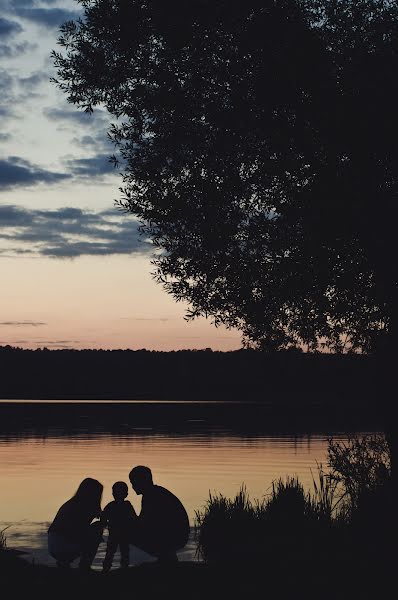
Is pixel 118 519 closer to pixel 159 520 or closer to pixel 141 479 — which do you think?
pixel 159 520

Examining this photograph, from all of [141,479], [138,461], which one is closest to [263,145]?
[141,479]

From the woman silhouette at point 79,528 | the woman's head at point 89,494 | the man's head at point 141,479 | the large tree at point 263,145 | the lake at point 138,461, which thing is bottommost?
the lake at point 138,461

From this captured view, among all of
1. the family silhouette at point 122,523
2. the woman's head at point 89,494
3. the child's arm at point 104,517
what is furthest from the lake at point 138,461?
the woman's head at point 89,494

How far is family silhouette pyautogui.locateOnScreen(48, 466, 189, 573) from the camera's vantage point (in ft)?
48.1

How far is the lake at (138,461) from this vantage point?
32844 millimetres

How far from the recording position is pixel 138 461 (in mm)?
51625

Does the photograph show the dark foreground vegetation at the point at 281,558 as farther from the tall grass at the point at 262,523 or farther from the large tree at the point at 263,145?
the large tree at the point at 263,145

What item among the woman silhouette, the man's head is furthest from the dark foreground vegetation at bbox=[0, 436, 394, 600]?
the man's head

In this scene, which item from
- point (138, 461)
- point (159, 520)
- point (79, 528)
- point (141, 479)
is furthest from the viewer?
point (138, 461)

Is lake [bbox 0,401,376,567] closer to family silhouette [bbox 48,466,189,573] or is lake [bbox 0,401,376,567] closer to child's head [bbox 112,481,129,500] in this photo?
family silhouette [bbox 48,466,189,573]

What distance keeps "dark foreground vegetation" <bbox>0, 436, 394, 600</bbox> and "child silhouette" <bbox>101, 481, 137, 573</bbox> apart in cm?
51

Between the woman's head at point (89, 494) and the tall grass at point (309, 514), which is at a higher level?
the woman's head at point (89, 494)

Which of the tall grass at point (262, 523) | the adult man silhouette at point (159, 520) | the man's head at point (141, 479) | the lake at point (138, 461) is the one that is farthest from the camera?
the lake at point (138, 461)

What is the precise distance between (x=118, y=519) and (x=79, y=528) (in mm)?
645
